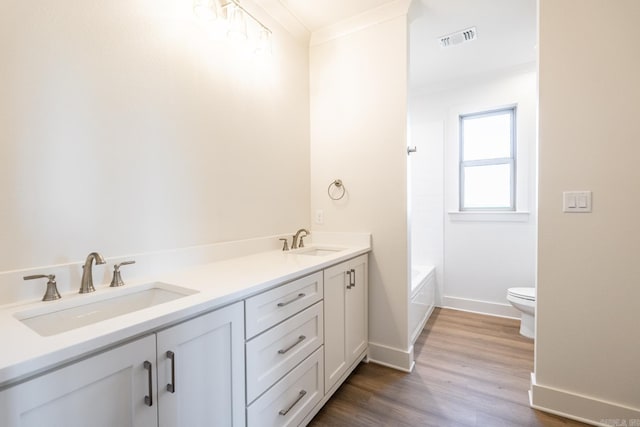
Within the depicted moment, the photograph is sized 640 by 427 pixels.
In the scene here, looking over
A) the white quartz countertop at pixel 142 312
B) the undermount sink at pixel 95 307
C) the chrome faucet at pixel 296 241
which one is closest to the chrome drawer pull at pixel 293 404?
the white quartz countertop at pixel 142 312

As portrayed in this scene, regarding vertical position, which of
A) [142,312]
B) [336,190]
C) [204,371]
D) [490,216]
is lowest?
[204,371]

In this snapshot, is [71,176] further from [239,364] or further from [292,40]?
[292,40]

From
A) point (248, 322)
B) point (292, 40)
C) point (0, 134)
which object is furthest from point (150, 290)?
point (292, 40)

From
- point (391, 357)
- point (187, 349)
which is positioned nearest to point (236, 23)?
point (187, 349)

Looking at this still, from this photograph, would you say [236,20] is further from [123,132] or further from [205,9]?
[123,132]

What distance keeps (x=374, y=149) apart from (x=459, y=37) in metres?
1.26

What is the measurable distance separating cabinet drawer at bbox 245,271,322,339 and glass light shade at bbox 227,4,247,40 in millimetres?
1528

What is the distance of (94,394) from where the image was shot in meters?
0.71

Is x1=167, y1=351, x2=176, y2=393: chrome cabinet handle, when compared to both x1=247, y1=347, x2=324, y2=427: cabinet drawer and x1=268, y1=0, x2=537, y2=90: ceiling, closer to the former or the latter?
x1=247, y1=347, x2=324, y2=427: cabinet drawer

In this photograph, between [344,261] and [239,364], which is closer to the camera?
[239,364]

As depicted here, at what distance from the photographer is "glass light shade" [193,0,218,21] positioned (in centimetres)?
154

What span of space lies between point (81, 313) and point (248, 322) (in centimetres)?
59

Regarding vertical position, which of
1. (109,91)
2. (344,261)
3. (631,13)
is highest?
(631,13)

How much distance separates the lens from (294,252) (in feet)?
6.72
